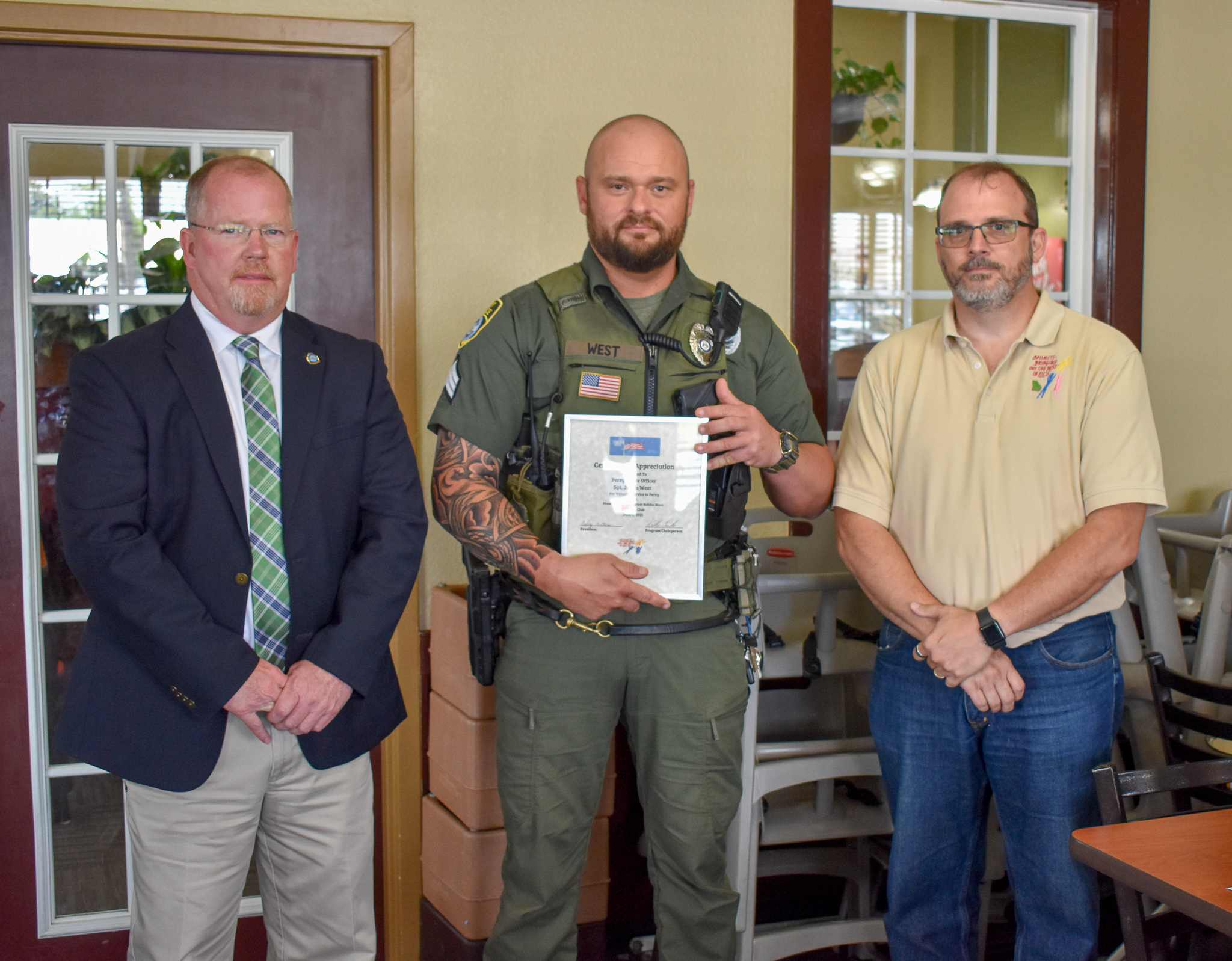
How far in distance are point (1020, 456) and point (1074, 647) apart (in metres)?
0.36

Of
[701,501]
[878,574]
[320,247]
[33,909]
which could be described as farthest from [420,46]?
[33,909]

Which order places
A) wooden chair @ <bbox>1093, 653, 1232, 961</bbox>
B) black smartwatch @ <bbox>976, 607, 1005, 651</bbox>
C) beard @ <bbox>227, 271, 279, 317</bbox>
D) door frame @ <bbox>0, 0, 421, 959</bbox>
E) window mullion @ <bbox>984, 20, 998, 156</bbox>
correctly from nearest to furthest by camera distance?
1. wooden chair @ <bbox>1093, 653, 1232, 961</bbox>
2. beard @ <bbox>227, 271, 279, 317</bbox>
3. black smartwatch @ <bbox>976, 607, 1005, 651</bbox>
4. door frame @ <bbox>0, 0, 421, 959</bbox>
5. window mullion @ <bbox>984, 20, 998, 156</bbox>

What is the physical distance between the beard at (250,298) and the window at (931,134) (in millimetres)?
1784

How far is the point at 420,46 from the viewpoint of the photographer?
8.66 ft

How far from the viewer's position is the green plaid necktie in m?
1.72

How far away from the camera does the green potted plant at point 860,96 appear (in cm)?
304

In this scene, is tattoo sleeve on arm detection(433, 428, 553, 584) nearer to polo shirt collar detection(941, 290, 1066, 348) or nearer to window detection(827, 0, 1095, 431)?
polo shirt collar detection(941, 290, 1066, 348)

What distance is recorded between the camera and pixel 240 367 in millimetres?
1755

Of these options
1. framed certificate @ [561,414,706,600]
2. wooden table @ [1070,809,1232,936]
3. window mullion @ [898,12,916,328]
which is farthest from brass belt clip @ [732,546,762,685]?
window mullion @ [898,12,916,328]

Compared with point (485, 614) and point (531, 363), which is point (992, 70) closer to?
point (531, 363)

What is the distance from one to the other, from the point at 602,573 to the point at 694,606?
0.76 feet

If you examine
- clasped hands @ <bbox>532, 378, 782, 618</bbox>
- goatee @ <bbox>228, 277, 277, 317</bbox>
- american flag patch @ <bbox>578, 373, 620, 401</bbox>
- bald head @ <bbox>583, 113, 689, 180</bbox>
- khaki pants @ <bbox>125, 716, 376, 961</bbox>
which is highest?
bald head @ <bbox>583, 113, 689, 180</bbox>

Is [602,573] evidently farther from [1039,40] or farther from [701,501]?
[1039,40]

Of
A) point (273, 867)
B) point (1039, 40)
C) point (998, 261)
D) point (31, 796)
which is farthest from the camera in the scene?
point (1039, 40)
